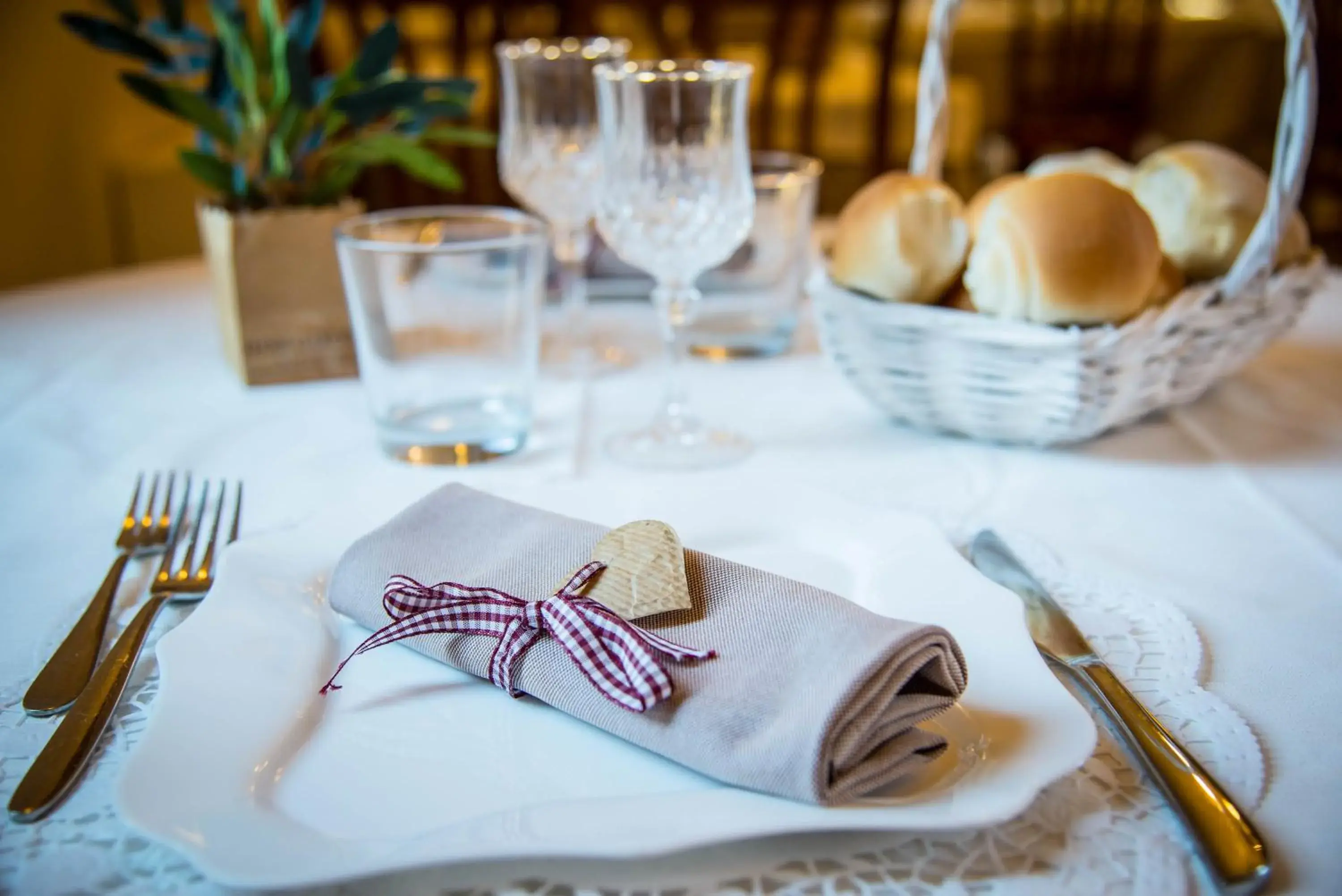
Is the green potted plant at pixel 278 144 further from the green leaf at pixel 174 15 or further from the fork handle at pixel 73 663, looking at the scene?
the fork handle at pixel 73 663

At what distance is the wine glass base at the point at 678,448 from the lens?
0.75 meters

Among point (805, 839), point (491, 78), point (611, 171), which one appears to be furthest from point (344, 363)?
point (491, 78)

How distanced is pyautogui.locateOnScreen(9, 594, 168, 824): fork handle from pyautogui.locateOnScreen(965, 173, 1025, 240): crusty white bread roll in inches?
22.1

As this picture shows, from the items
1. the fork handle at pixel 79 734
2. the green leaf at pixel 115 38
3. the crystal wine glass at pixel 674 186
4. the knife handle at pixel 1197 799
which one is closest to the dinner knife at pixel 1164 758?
the knife handle at pixel 1197 799

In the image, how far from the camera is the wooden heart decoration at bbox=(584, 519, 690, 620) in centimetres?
45

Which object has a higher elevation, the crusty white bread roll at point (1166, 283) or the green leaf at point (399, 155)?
the green leaf at point (399, 155)

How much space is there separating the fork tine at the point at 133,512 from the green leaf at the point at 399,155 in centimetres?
34

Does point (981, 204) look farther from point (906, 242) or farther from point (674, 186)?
point (674, 186)

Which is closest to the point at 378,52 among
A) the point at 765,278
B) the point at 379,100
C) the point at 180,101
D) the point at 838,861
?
the point at 379,100

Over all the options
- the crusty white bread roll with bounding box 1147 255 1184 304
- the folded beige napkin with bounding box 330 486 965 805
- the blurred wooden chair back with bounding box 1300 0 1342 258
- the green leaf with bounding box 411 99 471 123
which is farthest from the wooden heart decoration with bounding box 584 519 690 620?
the blurred wooden chair back with bounding box 1300 0 1342 258

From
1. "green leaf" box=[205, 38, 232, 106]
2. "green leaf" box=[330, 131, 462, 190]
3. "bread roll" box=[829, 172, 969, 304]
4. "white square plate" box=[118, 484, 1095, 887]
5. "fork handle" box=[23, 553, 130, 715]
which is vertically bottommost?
"fork handle" box=[23, 553, 130, 715]

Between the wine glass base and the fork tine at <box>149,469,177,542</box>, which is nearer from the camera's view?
the fork tine at <box>149,469,177,542</box>

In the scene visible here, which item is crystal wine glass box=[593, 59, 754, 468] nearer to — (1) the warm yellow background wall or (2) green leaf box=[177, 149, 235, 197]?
(2) green leaf box=[177, 149, 235, 197]

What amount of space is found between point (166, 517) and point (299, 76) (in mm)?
374
